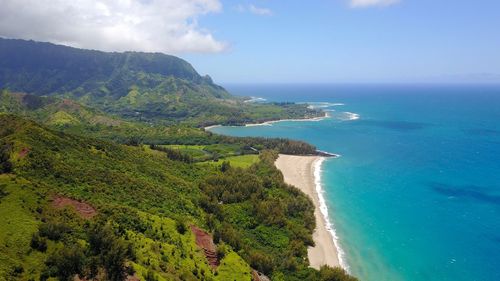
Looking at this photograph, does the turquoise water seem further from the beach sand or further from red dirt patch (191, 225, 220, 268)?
red dirt patch (191, 225, 220, 268)

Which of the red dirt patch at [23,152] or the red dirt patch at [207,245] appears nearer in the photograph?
the red dirt patch at [207,245]

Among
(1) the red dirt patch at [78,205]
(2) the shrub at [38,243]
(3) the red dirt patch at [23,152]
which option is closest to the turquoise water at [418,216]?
(1) the red dirt patch at [78,205]

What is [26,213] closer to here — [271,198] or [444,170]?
[271,198]

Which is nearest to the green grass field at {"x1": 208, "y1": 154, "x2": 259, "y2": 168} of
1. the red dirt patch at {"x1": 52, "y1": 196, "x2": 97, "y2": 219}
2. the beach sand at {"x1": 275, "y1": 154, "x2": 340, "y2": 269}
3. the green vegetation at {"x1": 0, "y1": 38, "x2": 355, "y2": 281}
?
the beach sand at {"x1": 275, "y1": 154, "x2": 340, "y2": 269}

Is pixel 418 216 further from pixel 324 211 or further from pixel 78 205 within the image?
pixel 78 205

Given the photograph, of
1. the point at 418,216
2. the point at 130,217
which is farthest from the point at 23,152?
the point at 418,216

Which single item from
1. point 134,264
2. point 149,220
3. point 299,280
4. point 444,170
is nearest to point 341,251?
point 299,280

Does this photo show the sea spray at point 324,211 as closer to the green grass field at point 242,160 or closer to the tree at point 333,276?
the tree at point 333,276
